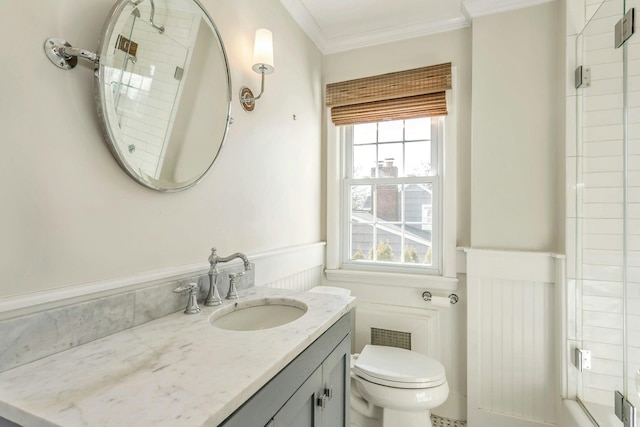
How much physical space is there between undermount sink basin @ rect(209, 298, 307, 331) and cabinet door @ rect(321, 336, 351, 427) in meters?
0.20

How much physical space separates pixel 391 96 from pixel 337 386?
1750mm

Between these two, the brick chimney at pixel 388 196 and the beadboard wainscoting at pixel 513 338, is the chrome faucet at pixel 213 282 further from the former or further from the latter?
the beadboard wainscoting at pixel 513 338

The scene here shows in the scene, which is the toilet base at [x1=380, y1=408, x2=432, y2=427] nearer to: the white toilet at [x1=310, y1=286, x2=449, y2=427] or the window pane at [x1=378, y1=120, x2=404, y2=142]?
the white toilet at [x1=310, y1=286, x2=449, y2=427]

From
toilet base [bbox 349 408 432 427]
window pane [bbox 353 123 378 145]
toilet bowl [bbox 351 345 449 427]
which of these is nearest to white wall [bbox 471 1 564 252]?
window pane [bbox 353 123 378 145]

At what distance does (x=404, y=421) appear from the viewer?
1.53 metres

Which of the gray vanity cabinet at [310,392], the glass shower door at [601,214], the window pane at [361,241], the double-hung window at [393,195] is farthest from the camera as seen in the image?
the window pane at [361,241]

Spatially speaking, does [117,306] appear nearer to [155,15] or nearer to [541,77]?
[155,15]

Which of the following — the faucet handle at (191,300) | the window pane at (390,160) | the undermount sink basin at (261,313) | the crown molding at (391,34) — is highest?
the crown molding at (391,34)

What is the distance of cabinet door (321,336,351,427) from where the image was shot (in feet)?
3.34

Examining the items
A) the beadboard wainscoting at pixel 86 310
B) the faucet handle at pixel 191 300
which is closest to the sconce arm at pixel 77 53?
the beadboard wainscoting at pixel 86 310

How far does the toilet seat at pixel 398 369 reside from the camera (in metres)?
1.50

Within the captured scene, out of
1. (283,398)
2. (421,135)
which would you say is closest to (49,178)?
(283,398)

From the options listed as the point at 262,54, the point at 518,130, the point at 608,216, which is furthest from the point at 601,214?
the point at 262,54

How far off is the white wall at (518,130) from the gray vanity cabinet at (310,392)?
1.17m
